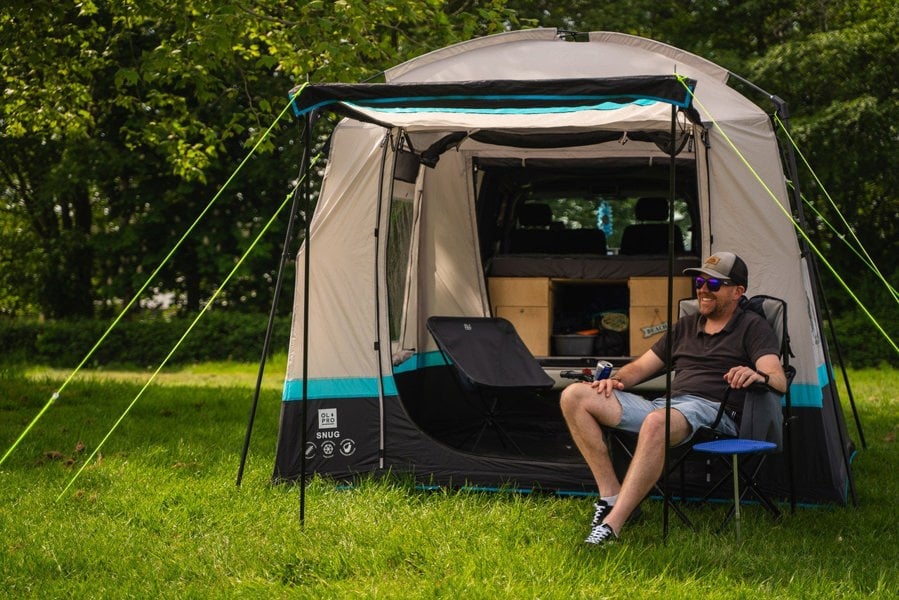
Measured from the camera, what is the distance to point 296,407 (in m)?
6.20

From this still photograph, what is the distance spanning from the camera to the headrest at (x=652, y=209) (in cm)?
831

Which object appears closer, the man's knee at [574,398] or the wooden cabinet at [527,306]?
the man's knee at [574,398]

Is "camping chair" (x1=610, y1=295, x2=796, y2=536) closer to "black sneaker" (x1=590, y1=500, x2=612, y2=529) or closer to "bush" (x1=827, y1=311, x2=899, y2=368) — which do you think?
"black sneaker" (x1=590, y1=500, x2=612, y2=529)

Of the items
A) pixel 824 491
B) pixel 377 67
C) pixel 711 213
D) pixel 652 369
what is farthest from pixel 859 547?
pixel 377 67

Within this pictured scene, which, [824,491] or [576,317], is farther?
[576,317]

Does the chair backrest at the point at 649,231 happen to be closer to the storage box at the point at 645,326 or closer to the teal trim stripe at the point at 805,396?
the storage box at the point at 645,326

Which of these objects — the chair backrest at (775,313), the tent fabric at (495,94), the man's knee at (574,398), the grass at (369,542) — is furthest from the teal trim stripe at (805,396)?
the tent fabric at (495,94)

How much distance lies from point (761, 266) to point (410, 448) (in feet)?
6.63

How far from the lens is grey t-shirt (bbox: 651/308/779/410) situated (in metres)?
5.27

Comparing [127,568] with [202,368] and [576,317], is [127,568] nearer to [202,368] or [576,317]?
[576,317]

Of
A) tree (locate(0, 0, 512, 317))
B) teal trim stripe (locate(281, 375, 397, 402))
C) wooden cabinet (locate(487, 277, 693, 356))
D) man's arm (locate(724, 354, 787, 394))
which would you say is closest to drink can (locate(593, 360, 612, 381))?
man's arm (locate(724, 354, 787, 394))

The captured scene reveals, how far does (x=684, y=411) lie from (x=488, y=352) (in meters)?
1.99

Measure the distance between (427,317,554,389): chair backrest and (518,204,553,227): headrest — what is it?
160cm

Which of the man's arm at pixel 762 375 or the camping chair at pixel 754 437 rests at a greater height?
the man's arm at pixel 762 375
